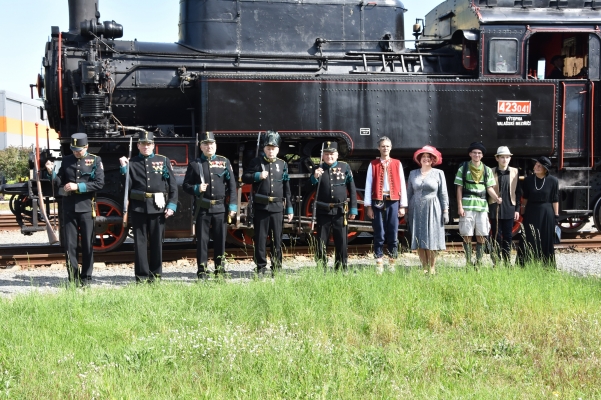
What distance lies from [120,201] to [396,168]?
11.6ft

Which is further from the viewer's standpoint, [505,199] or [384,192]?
[384,192]

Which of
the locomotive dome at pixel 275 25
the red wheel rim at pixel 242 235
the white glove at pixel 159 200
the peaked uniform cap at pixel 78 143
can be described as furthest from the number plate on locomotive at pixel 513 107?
the peaked uniform cap at pixel 78 143

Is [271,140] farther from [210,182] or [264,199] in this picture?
[210,182]

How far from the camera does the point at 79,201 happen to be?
23.3ft

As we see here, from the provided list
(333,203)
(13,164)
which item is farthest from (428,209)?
(13,164)

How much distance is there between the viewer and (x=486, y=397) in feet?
12.4

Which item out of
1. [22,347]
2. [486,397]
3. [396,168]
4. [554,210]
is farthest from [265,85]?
[486,397]

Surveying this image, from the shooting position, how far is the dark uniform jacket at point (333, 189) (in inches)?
292

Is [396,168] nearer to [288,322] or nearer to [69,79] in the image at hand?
[288,322]

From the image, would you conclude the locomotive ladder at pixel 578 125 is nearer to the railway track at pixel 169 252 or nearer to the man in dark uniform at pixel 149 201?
the railway track at pixel 169 252

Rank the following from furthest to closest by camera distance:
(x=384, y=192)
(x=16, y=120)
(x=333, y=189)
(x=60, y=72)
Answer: (x=16, y=120) → (x=60, y=72) → (x=384, y=192) → (x=333, y=189)

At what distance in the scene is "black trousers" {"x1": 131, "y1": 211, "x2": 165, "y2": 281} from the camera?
709cm

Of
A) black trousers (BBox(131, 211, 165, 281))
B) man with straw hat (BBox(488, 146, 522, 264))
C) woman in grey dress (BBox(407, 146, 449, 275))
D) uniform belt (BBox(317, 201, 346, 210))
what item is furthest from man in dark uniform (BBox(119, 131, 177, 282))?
man with straw hat (BBox(488, 146, 522, 264))

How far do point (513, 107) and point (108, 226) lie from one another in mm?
5685
